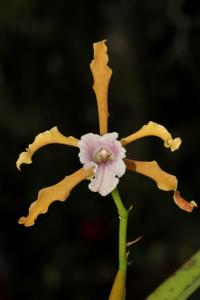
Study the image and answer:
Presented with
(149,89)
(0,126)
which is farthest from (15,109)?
(149,89)

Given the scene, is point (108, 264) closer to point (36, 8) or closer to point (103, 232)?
point (103, 232)

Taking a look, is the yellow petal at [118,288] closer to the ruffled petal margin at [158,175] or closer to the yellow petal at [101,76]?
the ruffled petal margin at [158,175]

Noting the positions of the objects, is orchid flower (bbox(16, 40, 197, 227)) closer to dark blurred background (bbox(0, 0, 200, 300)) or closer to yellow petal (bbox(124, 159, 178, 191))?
yellow petal (bbox(124, 159, 178, 191))

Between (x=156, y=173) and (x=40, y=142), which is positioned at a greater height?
(x=40, y=142)

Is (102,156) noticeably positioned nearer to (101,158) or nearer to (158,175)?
(101,158)

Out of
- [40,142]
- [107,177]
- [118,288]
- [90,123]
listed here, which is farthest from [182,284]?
[90,123]

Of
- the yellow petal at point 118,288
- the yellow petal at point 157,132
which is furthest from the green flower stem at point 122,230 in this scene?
the yellow petal at point 157,132
